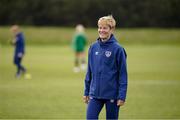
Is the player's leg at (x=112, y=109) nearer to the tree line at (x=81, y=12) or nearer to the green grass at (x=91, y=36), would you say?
the green grass at (x=91, y=36)

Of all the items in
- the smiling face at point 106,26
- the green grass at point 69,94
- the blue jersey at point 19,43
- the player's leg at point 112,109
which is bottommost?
the green grass at point 69,94

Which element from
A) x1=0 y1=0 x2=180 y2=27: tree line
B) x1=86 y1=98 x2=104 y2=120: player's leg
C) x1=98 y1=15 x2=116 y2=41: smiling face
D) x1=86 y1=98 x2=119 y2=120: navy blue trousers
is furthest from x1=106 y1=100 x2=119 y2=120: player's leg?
x1=0 y1=0 x2=180 y2=27: tree line

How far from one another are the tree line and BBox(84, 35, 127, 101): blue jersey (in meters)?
63.8

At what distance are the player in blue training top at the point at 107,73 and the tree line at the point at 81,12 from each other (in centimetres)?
6376

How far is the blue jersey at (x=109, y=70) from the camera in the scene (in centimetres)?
927

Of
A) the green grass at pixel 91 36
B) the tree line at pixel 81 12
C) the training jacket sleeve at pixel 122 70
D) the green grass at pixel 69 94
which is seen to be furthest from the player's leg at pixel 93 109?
the tree line at pixel 81 12

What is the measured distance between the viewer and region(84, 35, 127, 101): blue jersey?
9273mm

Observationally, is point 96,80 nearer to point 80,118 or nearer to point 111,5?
point 80,118

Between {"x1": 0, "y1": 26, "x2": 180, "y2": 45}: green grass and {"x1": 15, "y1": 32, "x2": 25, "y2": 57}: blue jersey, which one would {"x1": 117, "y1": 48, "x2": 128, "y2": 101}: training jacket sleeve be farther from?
{"x1": 0, "y1": 26, "x2": 180, "y2": 45}: green grass

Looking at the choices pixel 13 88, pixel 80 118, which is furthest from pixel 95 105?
pixel 13 88

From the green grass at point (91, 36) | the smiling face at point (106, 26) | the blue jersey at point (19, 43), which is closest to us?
the smiling face at point (106, 26)

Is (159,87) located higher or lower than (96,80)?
lower

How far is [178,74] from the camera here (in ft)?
87.2

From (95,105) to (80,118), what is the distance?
4.35 meters
